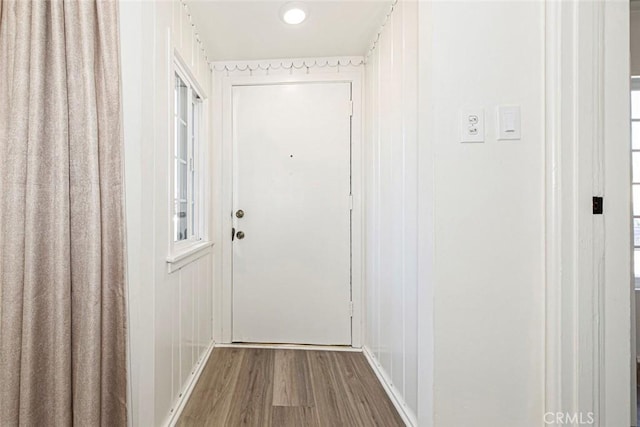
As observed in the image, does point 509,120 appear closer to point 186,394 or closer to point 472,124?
point 472,124

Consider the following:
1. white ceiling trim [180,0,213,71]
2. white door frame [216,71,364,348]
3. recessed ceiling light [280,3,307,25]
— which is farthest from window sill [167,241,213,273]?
recessed ceiling light [280,3,307,25]

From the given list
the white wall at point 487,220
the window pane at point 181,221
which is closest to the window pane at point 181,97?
the window pane at point 181,221

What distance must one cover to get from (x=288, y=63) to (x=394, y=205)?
4.81ft

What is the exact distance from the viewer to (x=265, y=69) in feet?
7.77

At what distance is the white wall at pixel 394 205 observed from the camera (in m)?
1.45

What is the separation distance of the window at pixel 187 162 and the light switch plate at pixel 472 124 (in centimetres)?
146

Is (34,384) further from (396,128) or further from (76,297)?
(396,128)

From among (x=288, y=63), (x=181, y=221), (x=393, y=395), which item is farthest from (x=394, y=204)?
(x=288, y=63)

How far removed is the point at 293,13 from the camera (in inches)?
70.2

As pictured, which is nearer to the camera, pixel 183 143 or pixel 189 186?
pixel 183 143

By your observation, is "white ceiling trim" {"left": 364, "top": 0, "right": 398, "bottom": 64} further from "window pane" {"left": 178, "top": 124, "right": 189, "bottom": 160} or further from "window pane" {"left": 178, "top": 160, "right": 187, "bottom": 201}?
"window pane" {"left": 178, "top": 160, "right": 187, "bottom": 201}

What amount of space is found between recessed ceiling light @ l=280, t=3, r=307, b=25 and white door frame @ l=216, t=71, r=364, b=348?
51 cm

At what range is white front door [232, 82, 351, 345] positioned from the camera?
7.73ft

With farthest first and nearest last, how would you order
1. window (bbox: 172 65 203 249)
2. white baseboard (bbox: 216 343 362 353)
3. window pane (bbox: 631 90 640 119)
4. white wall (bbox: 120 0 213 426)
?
white baseboard (bbox: 216 343 362 353)
window pane (bbox: 631 90 640 119)
window (bbox: 172 65 203 249)
white wall (bbox: 120 0 213 426)
